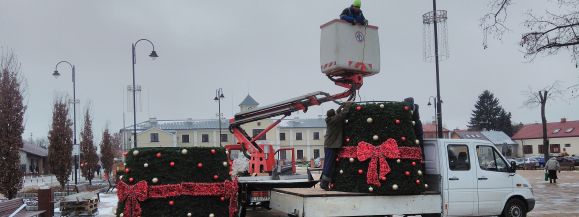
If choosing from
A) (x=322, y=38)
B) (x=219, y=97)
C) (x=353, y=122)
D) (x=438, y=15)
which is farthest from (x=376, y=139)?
(x=219, y=97)

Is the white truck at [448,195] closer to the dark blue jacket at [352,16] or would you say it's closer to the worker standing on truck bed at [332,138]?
the worker standing on truck bed at [332,138]

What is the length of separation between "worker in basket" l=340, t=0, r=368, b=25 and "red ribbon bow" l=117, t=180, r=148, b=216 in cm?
678

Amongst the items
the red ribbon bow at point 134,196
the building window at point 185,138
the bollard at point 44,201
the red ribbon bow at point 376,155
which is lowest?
the bollard at point 44,201

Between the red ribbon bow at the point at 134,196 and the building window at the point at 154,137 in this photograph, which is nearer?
the red ribbon bow at the point at 134,196

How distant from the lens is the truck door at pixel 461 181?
10133 millimetres

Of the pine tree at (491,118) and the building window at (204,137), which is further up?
the pine tree at (491,118)

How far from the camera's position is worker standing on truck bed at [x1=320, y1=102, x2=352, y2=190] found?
9.60 m

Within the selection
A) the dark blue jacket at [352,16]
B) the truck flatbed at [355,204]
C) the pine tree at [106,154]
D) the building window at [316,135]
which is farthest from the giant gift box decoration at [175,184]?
the building window at [316,135]

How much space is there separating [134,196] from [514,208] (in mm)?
7548

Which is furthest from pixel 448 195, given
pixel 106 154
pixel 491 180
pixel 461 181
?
pixel 106 154

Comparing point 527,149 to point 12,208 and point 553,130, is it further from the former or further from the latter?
point 12,208

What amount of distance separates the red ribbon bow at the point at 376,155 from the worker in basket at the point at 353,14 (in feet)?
15.2

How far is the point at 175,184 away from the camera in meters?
8.44

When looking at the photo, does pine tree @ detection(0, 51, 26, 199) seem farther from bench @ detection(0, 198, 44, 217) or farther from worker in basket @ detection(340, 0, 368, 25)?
worker in basket @ detection(340, 0, 368, 25)
